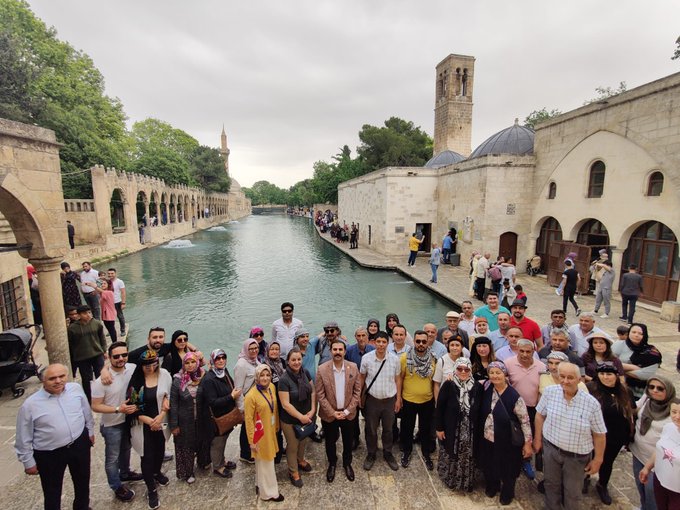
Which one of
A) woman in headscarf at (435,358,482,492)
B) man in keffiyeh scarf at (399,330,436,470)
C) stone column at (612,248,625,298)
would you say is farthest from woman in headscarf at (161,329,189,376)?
stone column at (612,248,625,298)

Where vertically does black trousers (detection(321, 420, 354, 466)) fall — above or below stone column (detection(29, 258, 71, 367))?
below

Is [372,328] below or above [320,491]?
above

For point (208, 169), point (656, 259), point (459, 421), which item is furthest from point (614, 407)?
point (208, 169)

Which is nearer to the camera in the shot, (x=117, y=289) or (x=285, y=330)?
(x=285, y=330)

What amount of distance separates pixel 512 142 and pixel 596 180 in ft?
19.6

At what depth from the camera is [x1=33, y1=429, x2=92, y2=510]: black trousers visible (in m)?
3.03

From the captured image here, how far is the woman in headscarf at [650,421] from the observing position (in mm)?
2957

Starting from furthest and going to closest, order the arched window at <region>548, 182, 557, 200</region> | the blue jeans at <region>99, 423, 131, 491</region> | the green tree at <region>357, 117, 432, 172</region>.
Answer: the green tree at <region>357, 117, 432, 172</region>, the arched window at <region>548, 182, 557, 200</region>, the blue jeans at <region>99, 423, 131, 491</region>

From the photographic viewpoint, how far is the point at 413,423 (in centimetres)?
405

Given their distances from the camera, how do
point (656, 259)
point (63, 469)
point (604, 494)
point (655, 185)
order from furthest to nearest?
1. point (656, 259)
2. point (655, 185)
3. point (604, 494)
4. point (63, 469)

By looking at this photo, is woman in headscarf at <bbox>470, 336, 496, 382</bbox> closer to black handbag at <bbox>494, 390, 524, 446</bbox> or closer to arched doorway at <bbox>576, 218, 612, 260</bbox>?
black handbag at <bbox>494, 390, 524, 446</bbox>

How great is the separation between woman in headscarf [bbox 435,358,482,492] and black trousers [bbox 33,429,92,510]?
3.29 m

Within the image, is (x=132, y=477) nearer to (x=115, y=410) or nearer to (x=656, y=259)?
(x=115, y=410)

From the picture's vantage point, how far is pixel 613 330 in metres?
8.50
